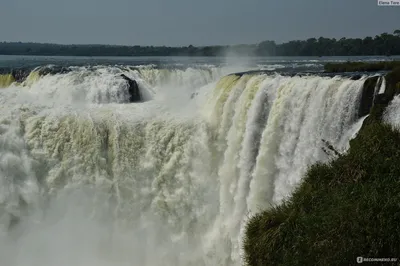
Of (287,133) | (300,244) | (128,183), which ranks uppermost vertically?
(287,133)

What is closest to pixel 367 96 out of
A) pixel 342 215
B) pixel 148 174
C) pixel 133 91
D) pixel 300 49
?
pixel 342 215

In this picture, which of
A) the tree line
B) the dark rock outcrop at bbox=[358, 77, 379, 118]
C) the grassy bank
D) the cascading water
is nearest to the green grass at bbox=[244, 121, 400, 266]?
the grassy bank

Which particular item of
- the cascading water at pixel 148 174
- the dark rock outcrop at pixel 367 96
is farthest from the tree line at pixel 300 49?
the dark rock outcrop at pixel 367 96

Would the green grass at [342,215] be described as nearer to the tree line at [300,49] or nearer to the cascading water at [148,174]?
the cascading water at [148,174]

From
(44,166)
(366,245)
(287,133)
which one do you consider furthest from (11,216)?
(366,245)

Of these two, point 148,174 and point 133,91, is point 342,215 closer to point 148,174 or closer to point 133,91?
point 148,174

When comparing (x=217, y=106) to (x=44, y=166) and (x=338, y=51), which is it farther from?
(x=338, y=51)

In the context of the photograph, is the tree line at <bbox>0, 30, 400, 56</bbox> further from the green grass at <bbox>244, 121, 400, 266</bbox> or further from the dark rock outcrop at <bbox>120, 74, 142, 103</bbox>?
the green grass at <bbox>244, 121, 400, 266</bbox>
